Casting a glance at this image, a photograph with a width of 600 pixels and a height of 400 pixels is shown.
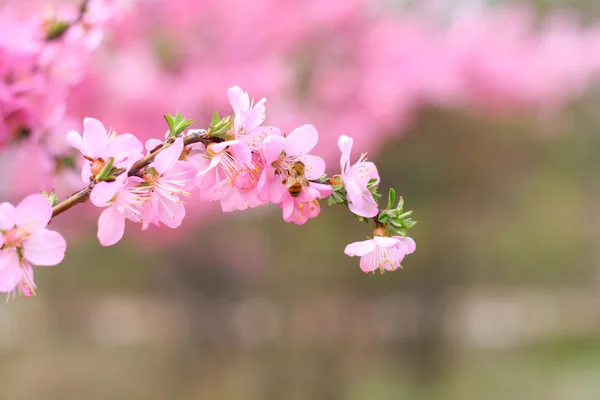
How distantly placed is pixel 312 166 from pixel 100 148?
0.27 ft

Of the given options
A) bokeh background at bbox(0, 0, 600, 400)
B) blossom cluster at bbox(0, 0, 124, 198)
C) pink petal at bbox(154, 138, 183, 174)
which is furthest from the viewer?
bokeh background at bbox(0, 0, 600, 400)

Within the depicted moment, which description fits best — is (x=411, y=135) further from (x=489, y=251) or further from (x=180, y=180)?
(x=180, y=180)

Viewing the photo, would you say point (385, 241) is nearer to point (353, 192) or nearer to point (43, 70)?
point (353, 192)

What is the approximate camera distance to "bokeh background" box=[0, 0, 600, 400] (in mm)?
1368

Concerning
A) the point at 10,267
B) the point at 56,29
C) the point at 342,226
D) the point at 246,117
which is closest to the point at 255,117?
the point at 246,117

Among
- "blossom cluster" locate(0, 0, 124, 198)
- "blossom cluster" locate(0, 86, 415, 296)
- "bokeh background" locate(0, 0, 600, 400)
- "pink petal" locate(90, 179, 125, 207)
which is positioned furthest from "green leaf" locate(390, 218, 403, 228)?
"bokeh background" locate(0, 0, 600, 400)

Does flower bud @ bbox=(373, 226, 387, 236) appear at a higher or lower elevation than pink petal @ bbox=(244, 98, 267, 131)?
lower

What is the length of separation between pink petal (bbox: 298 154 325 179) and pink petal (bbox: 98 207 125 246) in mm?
73

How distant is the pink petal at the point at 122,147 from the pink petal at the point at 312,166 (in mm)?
62

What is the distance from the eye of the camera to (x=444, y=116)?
5.88 ft

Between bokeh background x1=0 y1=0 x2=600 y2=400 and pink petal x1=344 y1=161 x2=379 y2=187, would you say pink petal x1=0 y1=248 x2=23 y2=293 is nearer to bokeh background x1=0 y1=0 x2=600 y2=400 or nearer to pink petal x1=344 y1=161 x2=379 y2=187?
pink petal x1=344 y1=161 x2=379 y2=187

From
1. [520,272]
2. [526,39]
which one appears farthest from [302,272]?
[520,272]

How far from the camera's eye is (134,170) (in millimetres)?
254

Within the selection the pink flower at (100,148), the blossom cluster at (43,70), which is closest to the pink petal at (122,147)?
the pink flower at (100,148)
